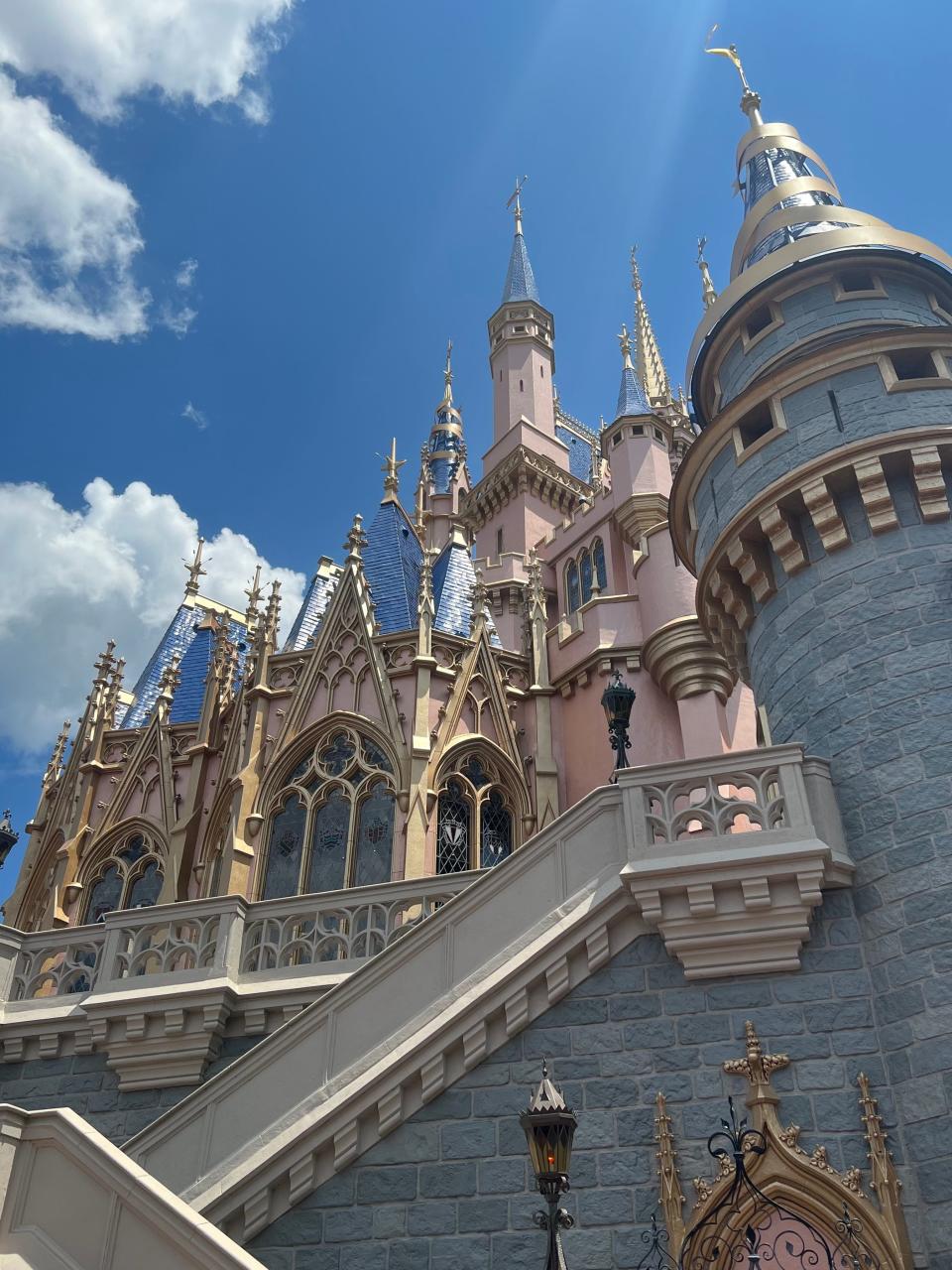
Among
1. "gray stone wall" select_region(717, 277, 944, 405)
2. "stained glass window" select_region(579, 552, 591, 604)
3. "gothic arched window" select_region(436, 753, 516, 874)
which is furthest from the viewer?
"stained glass window" select_region(579, 552, 591, 604)

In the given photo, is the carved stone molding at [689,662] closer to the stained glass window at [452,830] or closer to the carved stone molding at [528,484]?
the stained glass window at [452,830]

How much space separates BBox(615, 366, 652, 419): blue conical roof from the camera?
81.5 feet

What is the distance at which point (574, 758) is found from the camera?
764 inches

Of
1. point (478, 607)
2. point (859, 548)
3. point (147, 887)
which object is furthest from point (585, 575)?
point (859, 548)

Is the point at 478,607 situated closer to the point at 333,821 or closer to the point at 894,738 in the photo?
the point at 333,821

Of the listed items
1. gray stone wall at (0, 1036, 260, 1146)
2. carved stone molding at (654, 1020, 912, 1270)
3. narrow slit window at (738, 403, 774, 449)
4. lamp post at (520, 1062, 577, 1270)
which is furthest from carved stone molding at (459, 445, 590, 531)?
lamp post at (520, 1062, 577, 1270)

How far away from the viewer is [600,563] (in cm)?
2377

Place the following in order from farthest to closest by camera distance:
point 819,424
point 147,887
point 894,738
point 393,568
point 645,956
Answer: point 393,568 → point 147,887 → point 819,424 → point 894,738 → point 645,956

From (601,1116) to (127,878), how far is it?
13.9 metres

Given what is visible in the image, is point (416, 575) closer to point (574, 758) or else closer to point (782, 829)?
point (574, 758)

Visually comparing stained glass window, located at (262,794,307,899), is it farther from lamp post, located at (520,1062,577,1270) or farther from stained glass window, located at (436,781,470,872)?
lamp post, located at (520,1062,577,1270)

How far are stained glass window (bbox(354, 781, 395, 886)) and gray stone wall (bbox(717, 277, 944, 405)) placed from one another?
27.9ft

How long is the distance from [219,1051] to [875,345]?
9953mm

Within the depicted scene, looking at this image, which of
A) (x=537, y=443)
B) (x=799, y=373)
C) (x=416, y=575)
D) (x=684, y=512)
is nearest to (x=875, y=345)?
(x=799, y=373)
